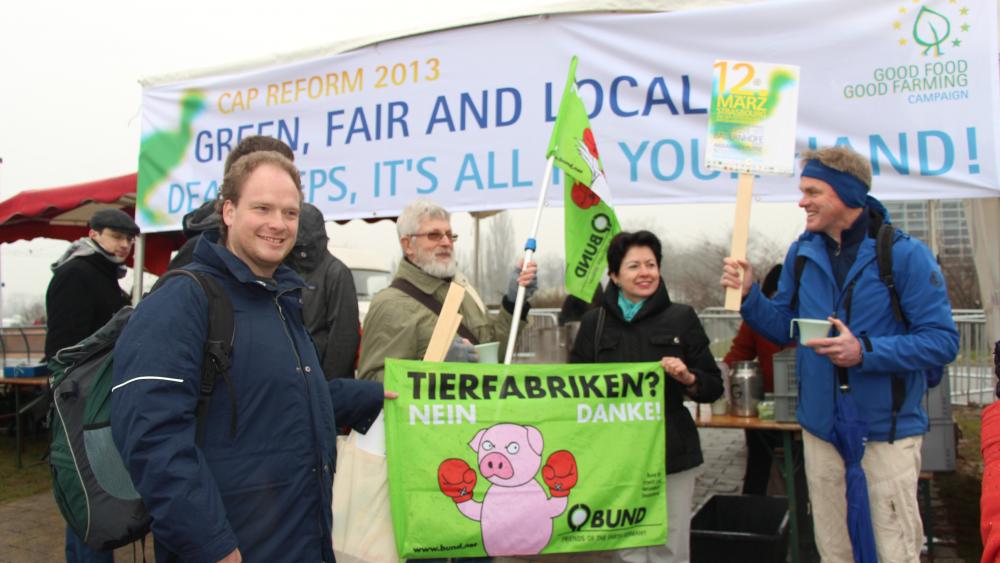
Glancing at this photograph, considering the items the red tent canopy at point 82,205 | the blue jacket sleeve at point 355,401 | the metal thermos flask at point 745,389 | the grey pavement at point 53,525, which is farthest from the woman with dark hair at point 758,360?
the red tent canopy at point 82,205

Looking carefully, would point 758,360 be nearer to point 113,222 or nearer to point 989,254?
point 989,254

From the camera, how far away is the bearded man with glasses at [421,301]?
3621mm

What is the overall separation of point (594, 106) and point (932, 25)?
180 centimetres

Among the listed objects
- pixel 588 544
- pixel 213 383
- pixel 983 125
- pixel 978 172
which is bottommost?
pixel 588 544

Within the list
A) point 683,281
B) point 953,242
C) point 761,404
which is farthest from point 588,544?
point 683,281

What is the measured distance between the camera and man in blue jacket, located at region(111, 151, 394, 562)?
188cm

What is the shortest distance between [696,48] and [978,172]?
1.59 metres

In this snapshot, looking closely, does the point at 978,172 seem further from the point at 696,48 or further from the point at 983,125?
the point at 696,48

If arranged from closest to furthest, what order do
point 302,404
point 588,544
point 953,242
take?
point 302,404 < point 588,544 < point 953,242

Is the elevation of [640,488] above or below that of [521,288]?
below

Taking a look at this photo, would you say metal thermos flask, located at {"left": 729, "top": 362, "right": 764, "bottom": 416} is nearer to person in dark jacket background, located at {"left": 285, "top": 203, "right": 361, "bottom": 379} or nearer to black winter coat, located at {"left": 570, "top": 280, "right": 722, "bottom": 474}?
black winter coat, located at {"left": 570, "top": 280, "right": 722, "bottom": 474}

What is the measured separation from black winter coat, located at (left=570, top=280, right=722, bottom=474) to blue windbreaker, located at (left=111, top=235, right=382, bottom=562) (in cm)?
186

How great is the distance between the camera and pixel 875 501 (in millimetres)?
3258

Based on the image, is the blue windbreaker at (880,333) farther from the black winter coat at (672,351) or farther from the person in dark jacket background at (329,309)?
the person in dark jacket background at (329,309)
